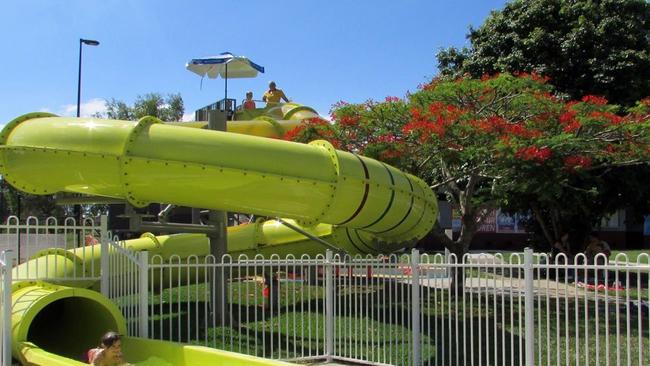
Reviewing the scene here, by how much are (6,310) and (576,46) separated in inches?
622

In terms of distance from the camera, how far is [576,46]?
57.8 ft

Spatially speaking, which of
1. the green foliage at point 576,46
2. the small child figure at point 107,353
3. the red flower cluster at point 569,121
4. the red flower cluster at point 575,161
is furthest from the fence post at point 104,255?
the green foliage at point 576,46

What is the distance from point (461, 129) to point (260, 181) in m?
4.20

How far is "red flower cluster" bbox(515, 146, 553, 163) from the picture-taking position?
1016 centimetres

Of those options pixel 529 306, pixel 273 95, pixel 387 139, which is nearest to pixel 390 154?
pixel 387 139

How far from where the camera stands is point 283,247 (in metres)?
15.1

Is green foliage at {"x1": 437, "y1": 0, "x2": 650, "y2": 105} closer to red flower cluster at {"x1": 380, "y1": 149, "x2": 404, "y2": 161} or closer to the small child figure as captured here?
red flower cluster at {"x1": 380, "y1": 149, "x2": 404, "y2": 161}

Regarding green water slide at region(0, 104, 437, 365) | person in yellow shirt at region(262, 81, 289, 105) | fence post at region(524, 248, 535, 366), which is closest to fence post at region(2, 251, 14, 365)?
green water slide at region(0, 104, 437, 365)

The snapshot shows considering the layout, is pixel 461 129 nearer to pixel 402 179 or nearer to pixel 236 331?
pixel 402 179

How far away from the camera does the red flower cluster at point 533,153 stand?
400 inches

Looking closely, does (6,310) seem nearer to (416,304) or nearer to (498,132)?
(416,304)

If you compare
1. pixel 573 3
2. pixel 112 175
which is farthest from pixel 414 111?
pixel 573 3

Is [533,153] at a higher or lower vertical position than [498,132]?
lower

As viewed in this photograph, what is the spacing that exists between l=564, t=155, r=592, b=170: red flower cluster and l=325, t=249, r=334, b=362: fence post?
464 centimetres
